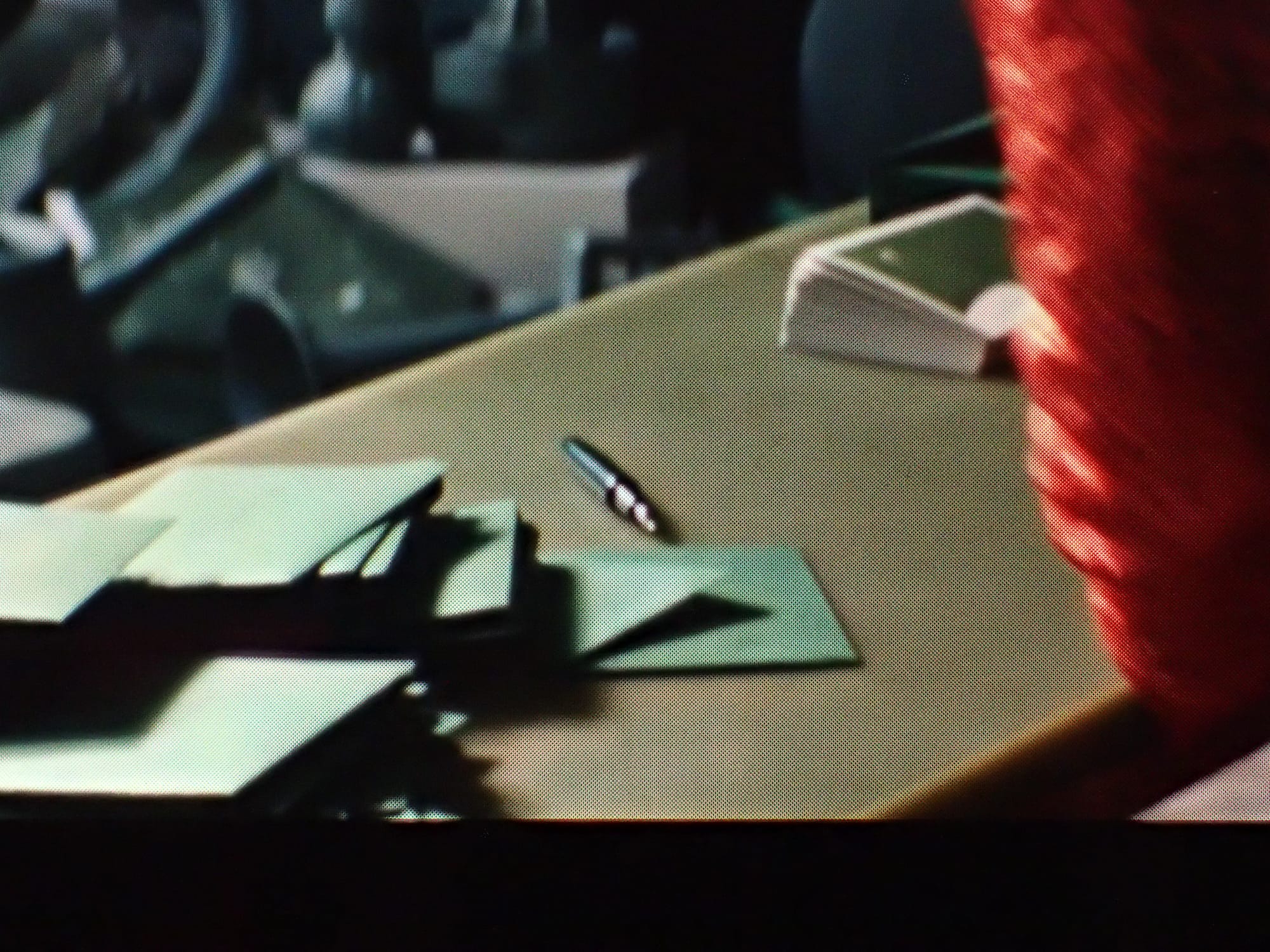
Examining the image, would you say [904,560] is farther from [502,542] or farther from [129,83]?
[129,83]

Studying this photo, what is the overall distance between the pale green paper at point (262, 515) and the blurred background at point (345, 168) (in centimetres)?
63

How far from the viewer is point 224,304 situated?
5.90 ft

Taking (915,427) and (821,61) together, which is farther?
(821,61)

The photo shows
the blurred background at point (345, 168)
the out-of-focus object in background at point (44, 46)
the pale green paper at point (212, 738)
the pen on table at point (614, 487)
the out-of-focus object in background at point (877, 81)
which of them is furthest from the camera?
the out-of-focus object in background at point (44, 46)

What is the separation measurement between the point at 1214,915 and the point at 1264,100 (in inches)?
12.8

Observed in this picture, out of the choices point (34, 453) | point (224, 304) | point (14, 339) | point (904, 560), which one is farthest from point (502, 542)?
point (224, 304)

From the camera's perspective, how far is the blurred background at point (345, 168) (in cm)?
151

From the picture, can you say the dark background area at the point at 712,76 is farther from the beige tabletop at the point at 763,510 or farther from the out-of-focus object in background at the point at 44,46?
the beige tabletop at the point at 763,510

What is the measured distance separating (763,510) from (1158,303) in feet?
0.78

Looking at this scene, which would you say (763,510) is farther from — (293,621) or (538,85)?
(538,85)

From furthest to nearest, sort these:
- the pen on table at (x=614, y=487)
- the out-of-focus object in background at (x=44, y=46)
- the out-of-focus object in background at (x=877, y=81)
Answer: the out-of-focus object in background at (x=44, y=46)
the out-of-focus object in background at (x=877, y=81)
the pen on table at (x=614, y=487)

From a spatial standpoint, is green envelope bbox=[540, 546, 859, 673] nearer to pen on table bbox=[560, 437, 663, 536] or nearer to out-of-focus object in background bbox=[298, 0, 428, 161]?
pen on table bbox=[560, 437, 663, 536]

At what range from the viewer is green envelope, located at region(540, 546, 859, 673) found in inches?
26.8

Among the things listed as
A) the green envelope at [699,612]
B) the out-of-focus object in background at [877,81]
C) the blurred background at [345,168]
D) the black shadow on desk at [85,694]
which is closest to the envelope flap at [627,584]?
the green envelope at [699,612]
